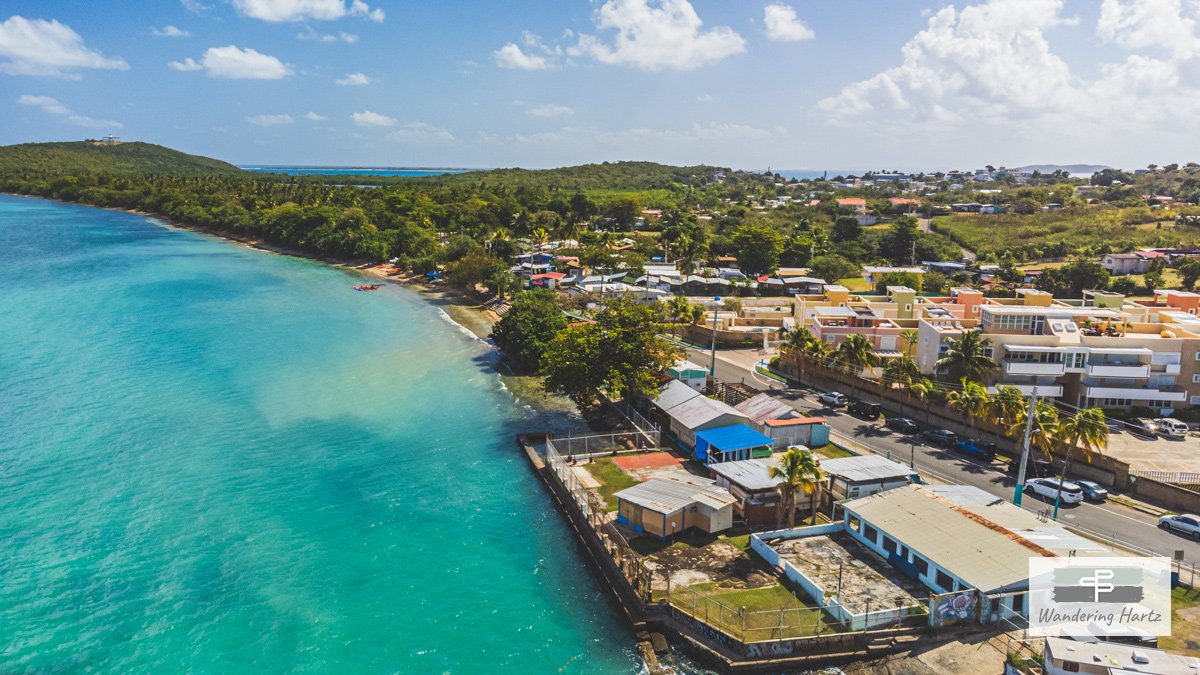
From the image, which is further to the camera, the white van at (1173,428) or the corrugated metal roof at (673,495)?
the white van at (1173,428)

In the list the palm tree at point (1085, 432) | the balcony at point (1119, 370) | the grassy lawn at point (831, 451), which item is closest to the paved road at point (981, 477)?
the grassy lawn at point (831, 451)

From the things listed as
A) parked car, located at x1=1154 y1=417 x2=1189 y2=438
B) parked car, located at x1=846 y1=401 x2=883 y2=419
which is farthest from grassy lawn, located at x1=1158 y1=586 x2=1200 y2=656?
parked car, located at x1=1154 y1=417 x2=1189 y2=438

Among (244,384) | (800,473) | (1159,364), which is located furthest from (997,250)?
(244,384)

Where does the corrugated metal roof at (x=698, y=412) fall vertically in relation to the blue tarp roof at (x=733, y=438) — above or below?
above

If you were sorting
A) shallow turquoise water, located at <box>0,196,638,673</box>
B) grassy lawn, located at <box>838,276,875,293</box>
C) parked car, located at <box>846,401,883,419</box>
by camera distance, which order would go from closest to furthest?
shallow turquoise water, located at <box>0,196,638,673</box>
parked car, located at <box>846,401,883,419</box>
grassy lawn, located at <box>838,276,875,293</box>

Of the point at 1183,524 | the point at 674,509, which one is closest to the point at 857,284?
the point at 1183,524

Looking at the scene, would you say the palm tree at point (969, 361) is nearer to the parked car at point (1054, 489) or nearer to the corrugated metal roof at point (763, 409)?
the parked car at point (1054, 489)

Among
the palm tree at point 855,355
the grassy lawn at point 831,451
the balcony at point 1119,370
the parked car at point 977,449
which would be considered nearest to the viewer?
the parked car at point 977,449

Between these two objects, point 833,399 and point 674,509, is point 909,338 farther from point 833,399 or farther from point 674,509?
point 674,509

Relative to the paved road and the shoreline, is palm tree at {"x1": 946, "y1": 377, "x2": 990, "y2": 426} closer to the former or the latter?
the paved road
